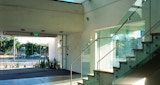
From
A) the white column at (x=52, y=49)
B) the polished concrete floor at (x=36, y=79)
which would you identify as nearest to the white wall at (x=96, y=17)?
the polished concrete floor at (x=36, y=79)

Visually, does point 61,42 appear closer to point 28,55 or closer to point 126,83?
point 28,55

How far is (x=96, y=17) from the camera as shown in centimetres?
858

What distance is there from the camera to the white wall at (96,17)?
7.08 meters

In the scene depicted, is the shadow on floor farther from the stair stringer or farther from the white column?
the stair stringer

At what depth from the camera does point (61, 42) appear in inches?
505

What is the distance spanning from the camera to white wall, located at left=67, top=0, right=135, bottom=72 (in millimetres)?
7082

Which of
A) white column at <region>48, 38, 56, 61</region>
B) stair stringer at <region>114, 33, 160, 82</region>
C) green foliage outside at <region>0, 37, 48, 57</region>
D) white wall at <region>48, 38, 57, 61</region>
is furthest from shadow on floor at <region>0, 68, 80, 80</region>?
stair stringer at <region>114, 33, 160, 82</region>

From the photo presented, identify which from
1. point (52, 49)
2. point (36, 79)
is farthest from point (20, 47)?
point (36, 79)

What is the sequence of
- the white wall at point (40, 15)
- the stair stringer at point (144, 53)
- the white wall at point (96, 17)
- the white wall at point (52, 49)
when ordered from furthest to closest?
the white wall at point (52, 49)
the white wall at point (40, 15)
the white wall at point (96, 17)
the stair stringer at point (144, 53)

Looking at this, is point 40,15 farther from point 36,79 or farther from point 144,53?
point 144,53

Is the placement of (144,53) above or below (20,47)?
below

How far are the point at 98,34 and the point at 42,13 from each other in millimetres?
3052

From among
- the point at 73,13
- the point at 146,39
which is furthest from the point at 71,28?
the point at 146,39

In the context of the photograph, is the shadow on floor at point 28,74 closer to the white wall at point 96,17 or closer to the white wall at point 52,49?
the white wall at point 96,17
